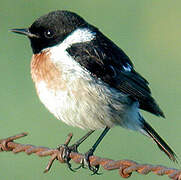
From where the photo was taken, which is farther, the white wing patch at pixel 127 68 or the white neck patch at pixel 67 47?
the white wing patch at pixel 127 68

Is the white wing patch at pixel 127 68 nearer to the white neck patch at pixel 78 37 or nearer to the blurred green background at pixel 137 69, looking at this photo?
the white neck patch at pixel 78 37

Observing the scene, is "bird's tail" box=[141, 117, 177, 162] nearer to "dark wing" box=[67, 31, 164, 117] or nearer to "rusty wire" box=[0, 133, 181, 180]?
"dark wing" box=[67, 31, 164, 117]

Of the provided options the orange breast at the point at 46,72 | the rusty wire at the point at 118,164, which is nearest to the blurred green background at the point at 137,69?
the orange breast at the point at 46,72

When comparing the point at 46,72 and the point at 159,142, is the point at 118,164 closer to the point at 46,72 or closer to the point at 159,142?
the point at 46,72

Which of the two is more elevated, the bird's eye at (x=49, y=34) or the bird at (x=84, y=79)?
the bird's eye at (x=49, y=34)

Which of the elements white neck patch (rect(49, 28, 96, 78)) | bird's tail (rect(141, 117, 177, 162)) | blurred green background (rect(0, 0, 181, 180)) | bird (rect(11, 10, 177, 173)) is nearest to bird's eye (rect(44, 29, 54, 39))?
bird (rect(11, 10, 177, 173))

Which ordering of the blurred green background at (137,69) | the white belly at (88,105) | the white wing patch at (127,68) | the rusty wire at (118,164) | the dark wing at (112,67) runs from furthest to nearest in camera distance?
the blurred green background at (137,69)
the white wing patch at (127,68)
the dark wing at (112,67)
the white belly at (88,105)
the rusty wire at (118,164)

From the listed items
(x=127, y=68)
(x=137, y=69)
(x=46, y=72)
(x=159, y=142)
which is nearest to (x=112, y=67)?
(x=127, y=68)
